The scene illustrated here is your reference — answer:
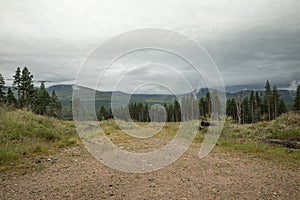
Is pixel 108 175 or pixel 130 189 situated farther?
pixel 108 175

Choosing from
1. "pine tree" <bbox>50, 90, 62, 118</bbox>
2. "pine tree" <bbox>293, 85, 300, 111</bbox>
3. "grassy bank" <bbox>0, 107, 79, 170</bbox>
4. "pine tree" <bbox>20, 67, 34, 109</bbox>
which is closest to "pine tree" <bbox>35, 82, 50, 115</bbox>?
"pine tree" <bbox>50, 90, 62, 118</bbox>

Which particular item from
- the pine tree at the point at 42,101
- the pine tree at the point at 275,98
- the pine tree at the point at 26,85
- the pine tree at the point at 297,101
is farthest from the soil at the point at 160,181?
the pine tree at the point at 275,98

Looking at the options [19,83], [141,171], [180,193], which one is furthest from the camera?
[19,83]

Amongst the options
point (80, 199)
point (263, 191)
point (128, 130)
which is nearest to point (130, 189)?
point (80, 199)

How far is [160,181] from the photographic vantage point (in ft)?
16.6

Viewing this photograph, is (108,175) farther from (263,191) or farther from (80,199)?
(263,191)

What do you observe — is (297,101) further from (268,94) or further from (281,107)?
(268,94)

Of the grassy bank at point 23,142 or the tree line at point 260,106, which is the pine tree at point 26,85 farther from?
the tree line at point 260,106

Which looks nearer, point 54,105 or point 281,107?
point 281,107

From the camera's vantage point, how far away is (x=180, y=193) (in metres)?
4.34

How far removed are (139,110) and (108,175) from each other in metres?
51.1

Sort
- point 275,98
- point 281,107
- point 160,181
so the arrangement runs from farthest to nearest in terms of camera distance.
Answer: point 281,107 → point 275,98 → point 160,181

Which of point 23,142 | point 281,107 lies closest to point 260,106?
point 281,107

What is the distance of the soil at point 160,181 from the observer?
14.0 ft
